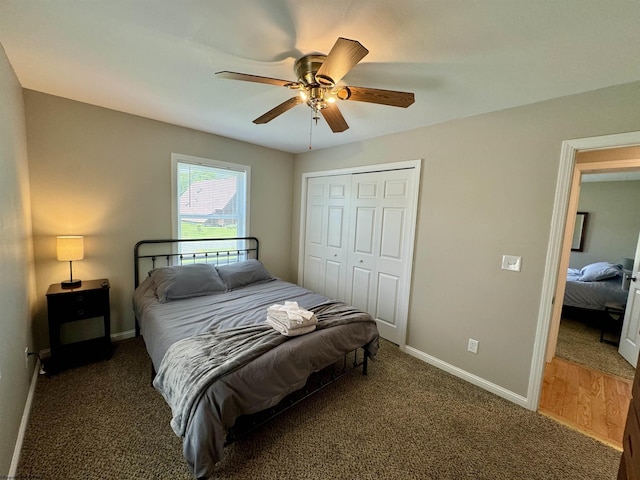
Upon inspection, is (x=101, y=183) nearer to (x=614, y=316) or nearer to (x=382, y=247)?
(x=382, y=247)

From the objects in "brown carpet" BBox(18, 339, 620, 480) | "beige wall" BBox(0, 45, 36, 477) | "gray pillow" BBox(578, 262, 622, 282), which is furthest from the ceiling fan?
"gray pillow" BBox(578, 262, 622, 282)

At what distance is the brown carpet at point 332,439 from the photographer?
4.91 ft

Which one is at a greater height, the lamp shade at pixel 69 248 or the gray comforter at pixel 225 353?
the lamp shade at pixel 69 248

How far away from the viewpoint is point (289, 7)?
1220 millimetres

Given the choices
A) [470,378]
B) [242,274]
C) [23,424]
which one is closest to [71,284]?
[23,424]

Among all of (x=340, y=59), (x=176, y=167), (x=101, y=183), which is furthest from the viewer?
(x=176, y=167)

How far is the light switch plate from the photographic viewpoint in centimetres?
214

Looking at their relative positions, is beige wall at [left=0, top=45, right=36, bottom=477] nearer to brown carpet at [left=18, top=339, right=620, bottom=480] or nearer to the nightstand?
brown carpet at [left=18, top=339, right=620, bottom=480]

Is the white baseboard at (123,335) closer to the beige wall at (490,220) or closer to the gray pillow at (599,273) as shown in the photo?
the beige wall at (490,220)

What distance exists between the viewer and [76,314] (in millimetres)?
2270

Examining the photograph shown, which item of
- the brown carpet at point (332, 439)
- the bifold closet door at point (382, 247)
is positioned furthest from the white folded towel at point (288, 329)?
the bifold closet door at point (382, 247)

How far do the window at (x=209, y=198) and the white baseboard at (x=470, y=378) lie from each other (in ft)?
8.85

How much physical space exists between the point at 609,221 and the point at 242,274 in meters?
6.96

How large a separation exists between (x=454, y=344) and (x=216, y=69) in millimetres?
3075
